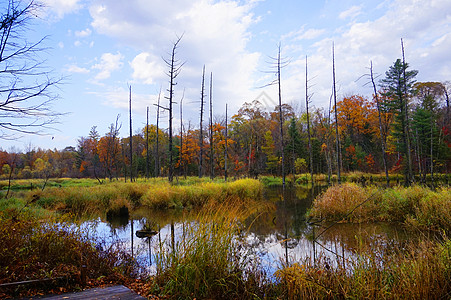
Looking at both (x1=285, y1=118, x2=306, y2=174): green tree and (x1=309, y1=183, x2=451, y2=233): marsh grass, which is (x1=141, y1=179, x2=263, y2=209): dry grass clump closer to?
(x1=309, y1=183, x2=451, y2=233): marsh grass

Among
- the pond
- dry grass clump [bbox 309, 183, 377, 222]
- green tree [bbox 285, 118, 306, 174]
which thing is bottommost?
the pond

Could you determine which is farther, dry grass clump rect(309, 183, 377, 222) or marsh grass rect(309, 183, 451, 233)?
dry grass clump rect(309, 183, 377, 222)

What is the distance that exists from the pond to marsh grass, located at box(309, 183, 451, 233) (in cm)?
59

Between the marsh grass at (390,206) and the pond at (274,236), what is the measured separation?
1.95 feet

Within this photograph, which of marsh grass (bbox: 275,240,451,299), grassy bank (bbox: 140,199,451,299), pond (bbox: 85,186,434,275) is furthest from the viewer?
pond (bbox: 85,186,434,275)

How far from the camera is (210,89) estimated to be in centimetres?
2592

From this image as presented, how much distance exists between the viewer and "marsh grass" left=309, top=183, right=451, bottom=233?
7.31m

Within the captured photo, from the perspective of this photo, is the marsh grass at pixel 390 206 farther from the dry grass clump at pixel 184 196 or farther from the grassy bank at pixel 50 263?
the grassy bank at pixel 50 263

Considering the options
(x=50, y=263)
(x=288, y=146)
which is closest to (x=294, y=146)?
(x=288, y=146)

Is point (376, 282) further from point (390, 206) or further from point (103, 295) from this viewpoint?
point (390, 206)

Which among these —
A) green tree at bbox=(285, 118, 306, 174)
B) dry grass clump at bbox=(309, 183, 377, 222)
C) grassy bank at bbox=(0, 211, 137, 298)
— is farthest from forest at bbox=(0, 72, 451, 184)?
grassy bank at bbox=(0, 211, 137, 298)

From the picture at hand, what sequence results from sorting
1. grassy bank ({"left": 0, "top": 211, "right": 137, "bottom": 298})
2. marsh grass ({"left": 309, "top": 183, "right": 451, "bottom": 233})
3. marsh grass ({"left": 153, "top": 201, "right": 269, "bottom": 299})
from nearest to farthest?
1. grassy bank ({"left": 0, "top": 211, "right": 137, "bottom": 298})
2. marsh grass ({"left": 153, "top": 201, "right": 269, "bottom": 299})
3. marsh grass ({"left": 309, "top": 183, "right": 451, "bottom": 233})

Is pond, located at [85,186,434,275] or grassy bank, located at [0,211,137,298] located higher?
grassy bank, located at [0,211,137,298]

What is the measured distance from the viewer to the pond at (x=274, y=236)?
18.4 feet
